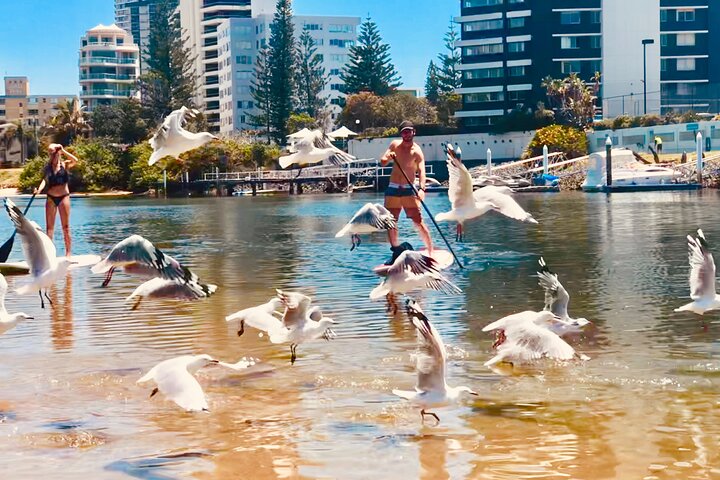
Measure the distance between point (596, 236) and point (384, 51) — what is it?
98.2m

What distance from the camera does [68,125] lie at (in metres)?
126

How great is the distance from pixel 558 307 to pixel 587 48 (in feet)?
338

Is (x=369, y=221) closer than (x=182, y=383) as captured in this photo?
No

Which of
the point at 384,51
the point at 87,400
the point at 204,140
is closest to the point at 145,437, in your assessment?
the point at 87,400

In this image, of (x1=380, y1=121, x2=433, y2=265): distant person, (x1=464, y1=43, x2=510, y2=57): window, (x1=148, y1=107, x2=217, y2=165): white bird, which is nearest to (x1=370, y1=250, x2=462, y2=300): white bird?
(x1=148, y1=107, x2=217, y2=165): white bird

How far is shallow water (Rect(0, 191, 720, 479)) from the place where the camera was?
24.7 ft

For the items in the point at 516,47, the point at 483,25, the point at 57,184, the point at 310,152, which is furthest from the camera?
the point at 483,25

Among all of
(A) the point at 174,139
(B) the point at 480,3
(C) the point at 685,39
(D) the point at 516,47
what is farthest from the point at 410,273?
(C) the point at 685,39

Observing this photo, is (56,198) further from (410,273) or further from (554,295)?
(554,295)

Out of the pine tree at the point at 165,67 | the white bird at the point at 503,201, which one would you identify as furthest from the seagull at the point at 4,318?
the pine tree at the point at 165,67

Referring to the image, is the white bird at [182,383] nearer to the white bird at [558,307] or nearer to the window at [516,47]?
the white bird at [558,307]

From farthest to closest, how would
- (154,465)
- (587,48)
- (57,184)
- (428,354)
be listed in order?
(587,48), (57,184), (428,354), (154,465)

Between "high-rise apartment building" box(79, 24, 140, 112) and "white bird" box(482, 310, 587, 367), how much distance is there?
15449cm

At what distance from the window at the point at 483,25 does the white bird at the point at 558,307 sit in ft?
336
